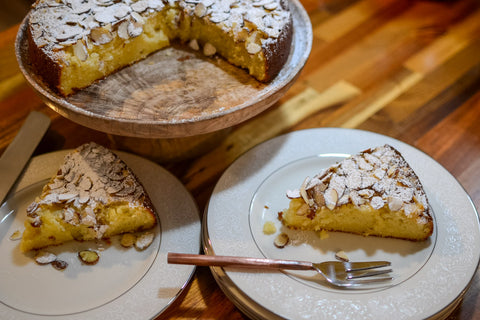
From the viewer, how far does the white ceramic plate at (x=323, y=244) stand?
3.99 feet

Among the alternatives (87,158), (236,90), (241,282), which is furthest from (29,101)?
(241,282)

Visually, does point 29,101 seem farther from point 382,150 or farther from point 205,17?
point 382,150

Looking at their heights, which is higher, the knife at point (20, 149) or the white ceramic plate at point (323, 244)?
the knife at point (20, 149)

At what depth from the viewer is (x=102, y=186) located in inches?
55.9

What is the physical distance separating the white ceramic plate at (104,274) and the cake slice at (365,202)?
367 mm

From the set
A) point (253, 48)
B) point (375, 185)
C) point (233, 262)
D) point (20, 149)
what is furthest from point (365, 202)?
point (20, 149)

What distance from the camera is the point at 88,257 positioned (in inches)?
53.7

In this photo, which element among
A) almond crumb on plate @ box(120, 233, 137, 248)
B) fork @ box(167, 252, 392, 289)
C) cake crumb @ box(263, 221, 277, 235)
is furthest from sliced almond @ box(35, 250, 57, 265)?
cake crumb @ box(263, 221, 277, 235)

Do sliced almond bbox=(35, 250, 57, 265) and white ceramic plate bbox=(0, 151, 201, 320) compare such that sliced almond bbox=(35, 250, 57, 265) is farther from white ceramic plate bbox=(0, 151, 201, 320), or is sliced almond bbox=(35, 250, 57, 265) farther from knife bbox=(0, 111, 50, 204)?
knife bbox=(0, 111, 50, 204)

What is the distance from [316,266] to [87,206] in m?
0.73

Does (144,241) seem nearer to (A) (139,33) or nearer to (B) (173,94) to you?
(B) (173,94)

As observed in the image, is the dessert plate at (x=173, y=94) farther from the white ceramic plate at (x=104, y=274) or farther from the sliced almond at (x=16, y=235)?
the sliced almond at (x=16, y=235)

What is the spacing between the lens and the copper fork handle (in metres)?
1.27

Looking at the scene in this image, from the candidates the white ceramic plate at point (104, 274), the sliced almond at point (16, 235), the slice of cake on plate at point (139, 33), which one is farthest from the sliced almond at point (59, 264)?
the slice of cake on plate at point (139, 33)
